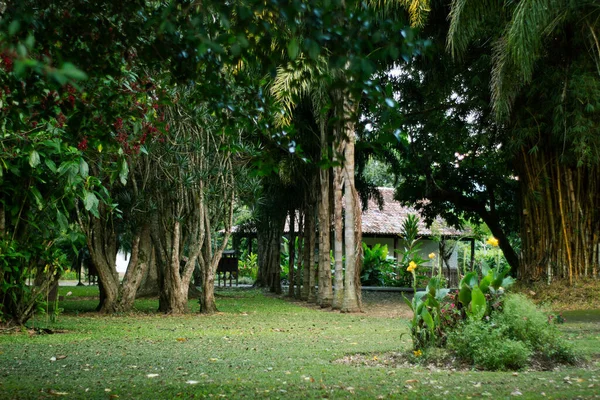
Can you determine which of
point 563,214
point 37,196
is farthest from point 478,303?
point 563,214

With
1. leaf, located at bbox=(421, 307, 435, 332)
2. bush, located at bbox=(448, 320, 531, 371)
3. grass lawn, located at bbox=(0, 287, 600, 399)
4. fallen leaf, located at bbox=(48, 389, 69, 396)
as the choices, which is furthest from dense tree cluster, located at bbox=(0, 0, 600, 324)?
bush, located at bbox=(448, 320, 531, 371)

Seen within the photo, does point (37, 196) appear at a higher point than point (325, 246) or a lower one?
higher

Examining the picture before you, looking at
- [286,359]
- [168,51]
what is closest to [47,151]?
[286,359]

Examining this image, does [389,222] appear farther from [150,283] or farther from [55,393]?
[55,393]

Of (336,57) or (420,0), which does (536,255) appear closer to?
(420,0)

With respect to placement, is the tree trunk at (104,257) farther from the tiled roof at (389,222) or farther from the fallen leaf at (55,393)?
the tiled roof at (389,222)

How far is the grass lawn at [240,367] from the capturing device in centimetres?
584

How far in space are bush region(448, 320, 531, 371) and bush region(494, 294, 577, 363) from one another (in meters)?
0.12

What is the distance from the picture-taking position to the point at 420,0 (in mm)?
14805

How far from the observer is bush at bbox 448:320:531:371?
7086 millimetres

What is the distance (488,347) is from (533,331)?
0.60 metres

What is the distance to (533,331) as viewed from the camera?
745cm

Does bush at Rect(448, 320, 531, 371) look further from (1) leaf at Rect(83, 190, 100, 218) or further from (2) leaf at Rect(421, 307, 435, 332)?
(1) leaf at Rect(83, 190, 100, 218)

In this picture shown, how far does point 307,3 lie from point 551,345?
548 centimetres
